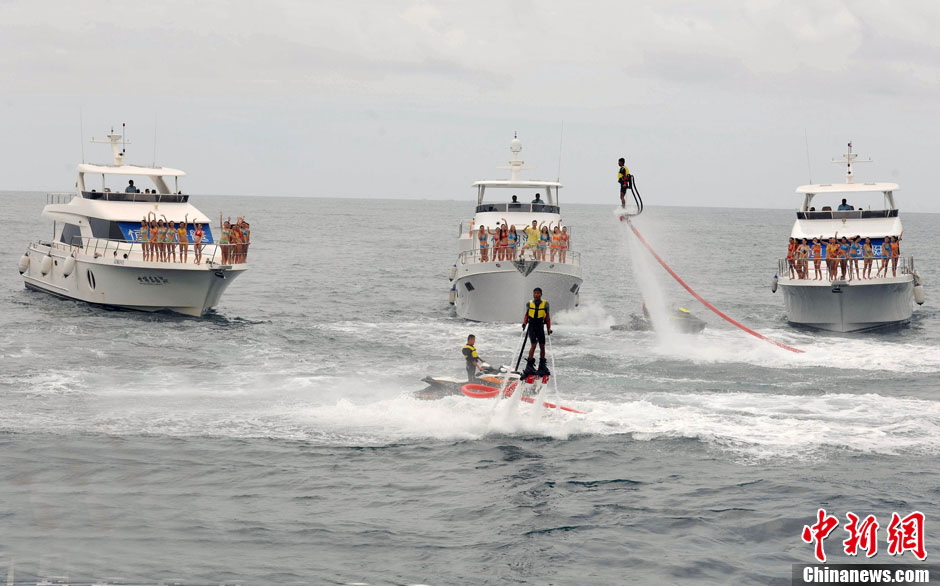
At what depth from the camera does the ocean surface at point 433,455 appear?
14.0m

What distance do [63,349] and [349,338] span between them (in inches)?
353

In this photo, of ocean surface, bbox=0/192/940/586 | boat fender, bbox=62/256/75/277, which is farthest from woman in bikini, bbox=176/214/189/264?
boat fender, bbox=62/256/75/277

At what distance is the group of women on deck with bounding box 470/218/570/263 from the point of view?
3544cm

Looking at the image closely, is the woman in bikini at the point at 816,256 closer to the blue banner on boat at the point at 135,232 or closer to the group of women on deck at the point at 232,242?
the group of women on deck at the point at 232,242

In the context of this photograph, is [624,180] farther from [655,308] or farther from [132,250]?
[132,250]

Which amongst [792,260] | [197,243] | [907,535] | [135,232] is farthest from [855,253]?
[135,232]

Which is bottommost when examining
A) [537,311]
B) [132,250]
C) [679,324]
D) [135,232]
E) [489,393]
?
[489,393]

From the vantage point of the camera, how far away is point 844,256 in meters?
34.6

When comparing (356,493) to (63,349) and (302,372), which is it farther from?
(63,349)

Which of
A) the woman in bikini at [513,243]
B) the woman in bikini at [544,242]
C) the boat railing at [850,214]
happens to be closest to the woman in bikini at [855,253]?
the boat railing at [850,214]

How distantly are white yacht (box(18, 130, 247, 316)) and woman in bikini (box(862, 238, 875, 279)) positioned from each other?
2166cm

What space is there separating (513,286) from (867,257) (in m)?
12.1

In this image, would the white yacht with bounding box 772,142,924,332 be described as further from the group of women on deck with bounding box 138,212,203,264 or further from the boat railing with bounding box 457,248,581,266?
the group of women on deck with bounding box 138,212,203,264

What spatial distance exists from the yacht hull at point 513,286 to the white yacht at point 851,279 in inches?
299
